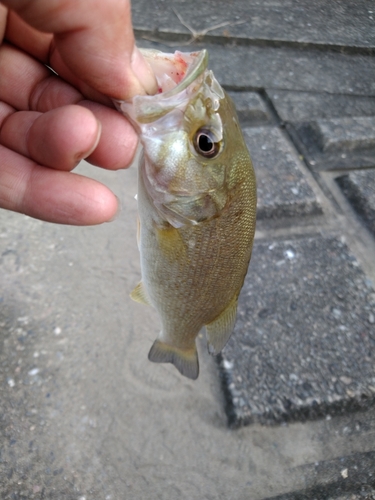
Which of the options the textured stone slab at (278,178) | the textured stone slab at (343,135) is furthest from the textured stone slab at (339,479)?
the textured stone slab at (343,135)

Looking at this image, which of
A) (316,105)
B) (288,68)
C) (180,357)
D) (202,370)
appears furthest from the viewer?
(288,68)

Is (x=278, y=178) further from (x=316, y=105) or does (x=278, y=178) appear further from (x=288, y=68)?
(x=288, y=68)

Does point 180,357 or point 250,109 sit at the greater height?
point 250,109

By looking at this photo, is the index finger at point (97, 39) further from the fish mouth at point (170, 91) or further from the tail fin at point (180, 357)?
the tail fin at point (180, 357)

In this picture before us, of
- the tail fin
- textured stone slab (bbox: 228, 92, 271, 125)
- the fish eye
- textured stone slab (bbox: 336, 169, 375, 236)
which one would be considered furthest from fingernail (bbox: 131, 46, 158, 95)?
textured stone slab (bbox: 228, 92, 271, 125)

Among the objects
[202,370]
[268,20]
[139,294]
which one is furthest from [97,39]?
[268,20]
